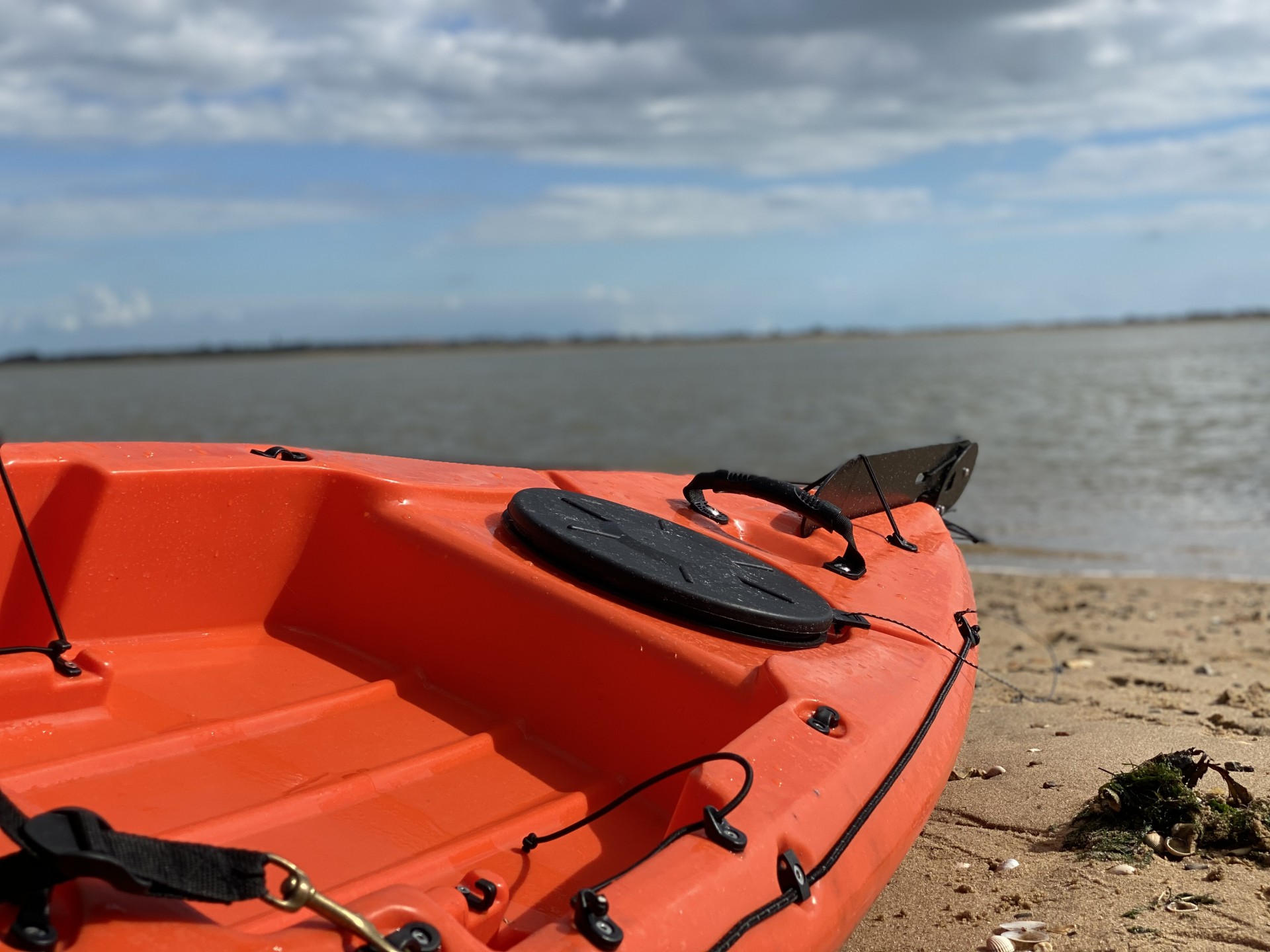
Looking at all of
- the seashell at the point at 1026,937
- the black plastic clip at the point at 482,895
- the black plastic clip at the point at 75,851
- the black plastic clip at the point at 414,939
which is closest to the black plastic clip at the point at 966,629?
the seashell at the point at 1026,937

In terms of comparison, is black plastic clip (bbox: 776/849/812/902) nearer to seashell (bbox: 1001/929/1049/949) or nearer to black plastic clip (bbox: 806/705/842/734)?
black plastic clip (bbox: 806/705/842/734)

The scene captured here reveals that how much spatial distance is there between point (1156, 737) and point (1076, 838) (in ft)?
3.18

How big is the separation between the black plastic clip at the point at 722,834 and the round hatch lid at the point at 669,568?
0.70 metres

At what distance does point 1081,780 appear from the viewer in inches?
129

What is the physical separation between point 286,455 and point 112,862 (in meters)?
1.93

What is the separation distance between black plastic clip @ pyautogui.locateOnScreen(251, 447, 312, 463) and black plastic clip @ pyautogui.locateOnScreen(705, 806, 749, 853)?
178 cm

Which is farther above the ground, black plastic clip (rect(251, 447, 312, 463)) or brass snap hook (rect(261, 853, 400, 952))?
black plastic clip (rect(251, 447, 312, 463))

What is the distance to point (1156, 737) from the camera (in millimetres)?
3631

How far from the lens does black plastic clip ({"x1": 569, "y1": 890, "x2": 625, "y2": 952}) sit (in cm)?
154

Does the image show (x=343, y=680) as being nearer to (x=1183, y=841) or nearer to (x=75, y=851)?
(x=75, y=851)

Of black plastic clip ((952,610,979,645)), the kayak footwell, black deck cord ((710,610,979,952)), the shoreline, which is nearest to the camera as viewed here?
black deck cord ((710,610,979,952))

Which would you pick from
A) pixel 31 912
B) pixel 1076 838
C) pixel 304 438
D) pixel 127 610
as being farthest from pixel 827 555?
pixel 304 438

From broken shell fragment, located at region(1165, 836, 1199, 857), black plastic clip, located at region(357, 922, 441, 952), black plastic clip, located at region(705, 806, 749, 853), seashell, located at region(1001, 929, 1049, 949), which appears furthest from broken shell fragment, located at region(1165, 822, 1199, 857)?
black plastic clip, located at region(357, 922, 441, 952)

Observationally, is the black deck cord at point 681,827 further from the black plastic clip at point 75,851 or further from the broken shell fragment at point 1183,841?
the broken shell fragment at point 1183,841
